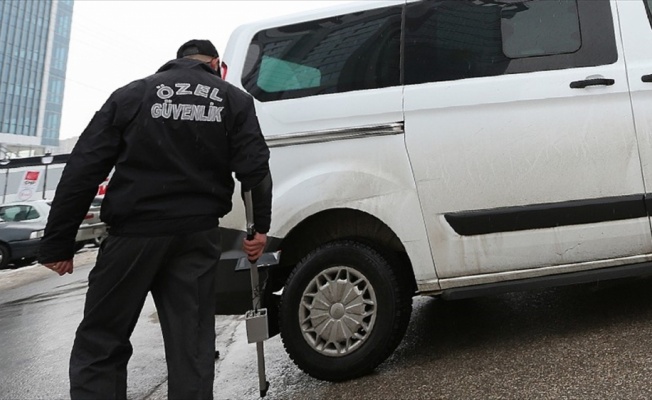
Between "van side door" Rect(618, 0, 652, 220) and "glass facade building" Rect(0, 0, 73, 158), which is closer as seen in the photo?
"van side door" Rect(618, 0, 652, 220)

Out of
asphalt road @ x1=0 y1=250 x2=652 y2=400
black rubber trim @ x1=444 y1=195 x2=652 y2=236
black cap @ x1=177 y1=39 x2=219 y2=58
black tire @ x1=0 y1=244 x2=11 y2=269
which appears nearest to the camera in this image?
black cap @ x1=177 y1=39 x2=219 y2=58

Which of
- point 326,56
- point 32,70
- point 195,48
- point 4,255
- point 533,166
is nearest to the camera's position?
point 195,48

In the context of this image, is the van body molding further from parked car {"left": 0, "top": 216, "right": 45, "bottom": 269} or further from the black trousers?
parked car {"left": 0, "top": 216, "right": 45, "bottom": 269}

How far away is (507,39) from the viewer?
102 inches

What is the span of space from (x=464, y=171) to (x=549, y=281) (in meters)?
0.72

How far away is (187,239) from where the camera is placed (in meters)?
1.81

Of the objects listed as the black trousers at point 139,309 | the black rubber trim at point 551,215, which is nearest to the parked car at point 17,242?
the black trousers at point 139,309

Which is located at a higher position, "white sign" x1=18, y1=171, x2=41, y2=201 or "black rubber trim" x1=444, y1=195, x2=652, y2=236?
"white sign" x1=18, y1=171, x2=41, y2=201

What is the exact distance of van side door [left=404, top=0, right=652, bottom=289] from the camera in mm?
2488

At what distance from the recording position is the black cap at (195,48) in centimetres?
198

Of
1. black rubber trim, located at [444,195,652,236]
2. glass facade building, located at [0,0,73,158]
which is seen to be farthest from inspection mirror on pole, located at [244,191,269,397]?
glass facade building, located at [0,0,73,158]

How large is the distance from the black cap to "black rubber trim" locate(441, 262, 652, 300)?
164 centimetres

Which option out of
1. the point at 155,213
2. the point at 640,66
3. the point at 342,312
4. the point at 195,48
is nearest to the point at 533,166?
the point at 640,66

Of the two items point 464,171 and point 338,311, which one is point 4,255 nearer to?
point 338,311
